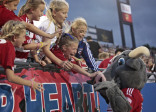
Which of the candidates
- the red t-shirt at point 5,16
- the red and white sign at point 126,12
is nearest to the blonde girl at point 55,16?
the red t-shirt at point 5,16

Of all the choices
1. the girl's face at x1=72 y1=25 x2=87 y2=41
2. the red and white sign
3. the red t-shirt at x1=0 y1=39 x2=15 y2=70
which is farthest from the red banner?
the red and white sign

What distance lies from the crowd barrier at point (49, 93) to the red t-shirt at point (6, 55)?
0.51 feet

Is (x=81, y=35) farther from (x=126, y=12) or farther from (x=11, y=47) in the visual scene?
(x=126, y=12)

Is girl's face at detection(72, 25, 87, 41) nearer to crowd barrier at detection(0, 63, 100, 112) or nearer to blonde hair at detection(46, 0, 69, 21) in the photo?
blonde hair at detection(46, 0, 69, 21)

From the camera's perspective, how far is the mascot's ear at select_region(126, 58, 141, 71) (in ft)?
8.96

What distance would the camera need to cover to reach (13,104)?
204cm

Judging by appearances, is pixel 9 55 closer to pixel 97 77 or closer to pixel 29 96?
pixel 29 96

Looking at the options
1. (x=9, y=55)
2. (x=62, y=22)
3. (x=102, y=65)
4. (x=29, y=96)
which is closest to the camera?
(x=9, y=55)

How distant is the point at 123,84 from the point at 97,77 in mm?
377

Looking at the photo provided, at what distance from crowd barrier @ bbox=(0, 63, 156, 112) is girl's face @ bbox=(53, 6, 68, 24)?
2.25 feet

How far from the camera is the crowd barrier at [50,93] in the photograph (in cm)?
204

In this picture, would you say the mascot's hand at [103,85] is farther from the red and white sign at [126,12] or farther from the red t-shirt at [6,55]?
the red and white sign at [126,12]

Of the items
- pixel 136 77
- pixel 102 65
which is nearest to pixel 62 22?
pixel 136 77

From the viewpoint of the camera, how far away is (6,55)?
1875mm
